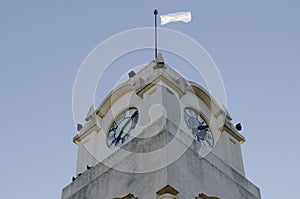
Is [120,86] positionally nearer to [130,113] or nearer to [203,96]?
[130,113]

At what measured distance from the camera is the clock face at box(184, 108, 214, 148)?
53.5ft

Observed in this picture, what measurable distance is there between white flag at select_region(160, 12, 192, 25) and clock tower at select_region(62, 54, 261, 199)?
1.70 meters

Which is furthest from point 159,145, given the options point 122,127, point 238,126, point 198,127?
point 238,126

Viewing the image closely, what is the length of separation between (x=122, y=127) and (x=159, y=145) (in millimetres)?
3265

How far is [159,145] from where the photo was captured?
1374 centimetres

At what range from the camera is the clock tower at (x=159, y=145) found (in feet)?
43.8

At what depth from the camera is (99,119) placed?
1802 cm

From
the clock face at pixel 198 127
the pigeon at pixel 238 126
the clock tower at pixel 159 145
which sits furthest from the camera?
the pigeon at pixel 238 126

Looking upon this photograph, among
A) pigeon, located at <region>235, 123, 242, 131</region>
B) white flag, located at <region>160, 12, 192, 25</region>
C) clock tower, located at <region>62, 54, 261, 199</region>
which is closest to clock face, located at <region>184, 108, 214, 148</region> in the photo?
clock tower, located at <region>62, 54, 261, 199</region>

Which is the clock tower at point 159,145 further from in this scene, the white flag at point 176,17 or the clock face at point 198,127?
the white flag at point 176,17

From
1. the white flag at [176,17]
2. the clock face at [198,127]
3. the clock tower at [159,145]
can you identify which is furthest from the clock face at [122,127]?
the white flag at [176,17]

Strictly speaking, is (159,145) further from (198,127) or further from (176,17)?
(176,17)

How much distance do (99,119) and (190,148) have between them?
480 centimetres

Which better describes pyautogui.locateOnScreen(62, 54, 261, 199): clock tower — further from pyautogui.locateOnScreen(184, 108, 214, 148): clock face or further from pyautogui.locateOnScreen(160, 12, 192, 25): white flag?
pyautogui.locateOnScreen(160, 12, 192, 25): white flag
